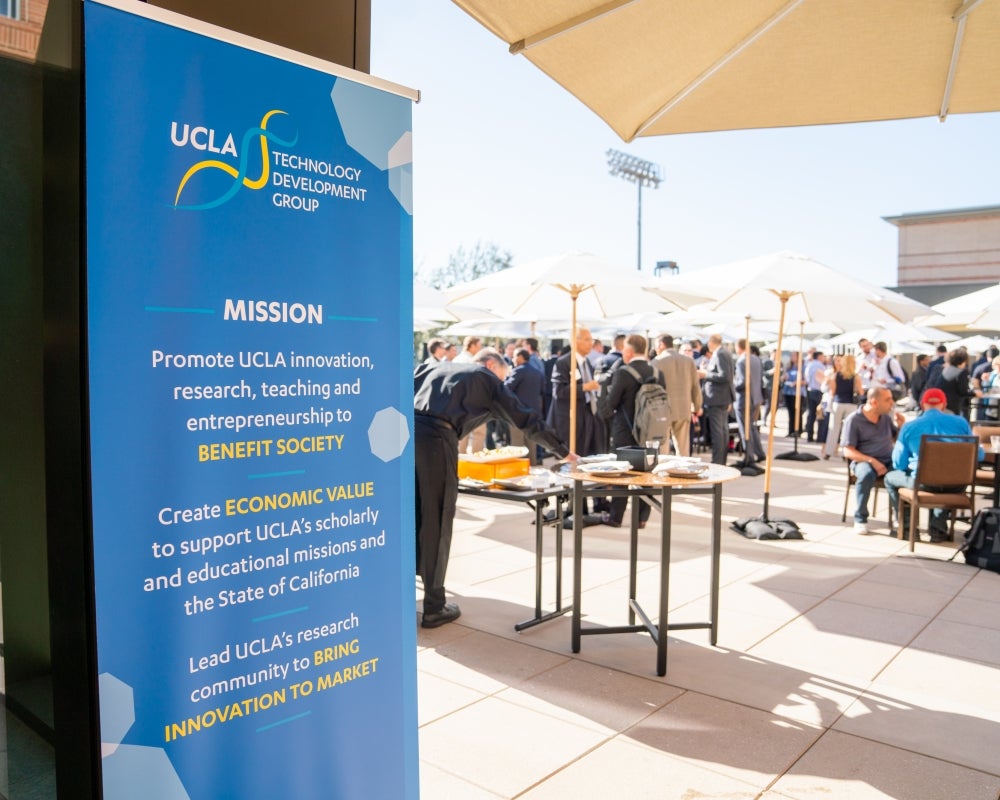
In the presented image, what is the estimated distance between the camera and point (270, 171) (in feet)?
6.23

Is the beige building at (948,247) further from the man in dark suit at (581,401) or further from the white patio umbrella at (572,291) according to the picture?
the white patio umbrella at (572,291)

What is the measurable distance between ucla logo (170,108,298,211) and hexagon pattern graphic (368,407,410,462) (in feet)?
2.20

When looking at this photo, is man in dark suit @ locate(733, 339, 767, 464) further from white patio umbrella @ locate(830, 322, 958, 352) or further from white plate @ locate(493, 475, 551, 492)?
white plate @ locate(493, 475, 551, 492)

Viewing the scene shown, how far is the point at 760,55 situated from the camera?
3629 mm

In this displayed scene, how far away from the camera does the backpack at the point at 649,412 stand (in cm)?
716

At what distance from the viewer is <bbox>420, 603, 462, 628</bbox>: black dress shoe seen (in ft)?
16.0

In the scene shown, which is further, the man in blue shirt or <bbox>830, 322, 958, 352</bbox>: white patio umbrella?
<bbox>830, 322, 958, 352</bbox>: white patio umbrella

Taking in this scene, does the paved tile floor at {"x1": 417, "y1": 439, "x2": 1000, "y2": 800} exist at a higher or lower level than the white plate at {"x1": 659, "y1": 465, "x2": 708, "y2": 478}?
lower

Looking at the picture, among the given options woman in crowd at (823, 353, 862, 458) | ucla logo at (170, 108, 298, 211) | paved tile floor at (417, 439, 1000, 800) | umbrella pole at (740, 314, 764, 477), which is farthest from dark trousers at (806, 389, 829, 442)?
ucla logo at (170, 108, 298, 211)

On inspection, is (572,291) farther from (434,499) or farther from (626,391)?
(434,499)

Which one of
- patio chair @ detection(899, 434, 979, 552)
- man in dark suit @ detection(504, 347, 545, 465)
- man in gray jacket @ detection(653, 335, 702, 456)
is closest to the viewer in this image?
patio chair @ detection(899, 434, 979, 552)

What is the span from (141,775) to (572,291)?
6.45 meters

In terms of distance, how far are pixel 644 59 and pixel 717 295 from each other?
3.71 m

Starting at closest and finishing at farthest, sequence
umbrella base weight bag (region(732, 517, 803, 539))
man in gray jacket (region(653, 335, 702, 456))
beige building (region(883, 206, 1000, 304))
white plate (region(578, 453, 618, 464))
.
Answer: white plate (region(578, 453, 618, 464)) < umbrella base weight bag (region(732, 517, 803, 539)) < man in gray jacket (region(653, 335, 702, 456)) < beige building (region(883, 206, 1000, 304))
